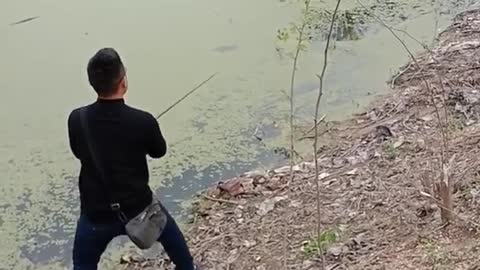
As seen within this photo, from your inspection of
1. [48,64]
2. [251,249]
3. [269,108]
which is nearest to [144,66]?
[48,64]

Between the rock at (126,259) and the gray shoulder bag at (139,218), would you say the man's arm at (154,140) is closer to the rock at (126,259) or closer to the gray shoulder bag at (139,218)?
the gray shoulder bag at (139,218)

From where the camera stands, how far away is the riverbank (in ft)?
10.3

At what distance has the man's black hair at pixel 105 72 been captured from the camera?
2500 mm

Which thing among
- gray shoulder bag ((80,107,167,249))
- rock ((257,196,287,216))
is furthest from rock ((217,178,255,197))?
gray shoulder bag ((80,107,167,249))

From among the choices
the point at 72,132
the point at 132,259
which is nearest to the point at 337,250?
the point at 132,259

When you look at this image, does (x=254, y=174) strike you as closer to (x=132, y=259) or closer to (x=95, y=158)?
(x=132, y=259)

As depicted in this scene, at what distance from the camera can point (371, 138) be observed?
4480mm

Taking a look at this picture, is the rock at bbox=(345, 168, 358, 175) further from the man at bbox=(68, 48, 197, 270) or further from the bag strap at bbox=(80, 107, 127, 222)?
the bag strap at bbox=(80, 107, 127, 222)

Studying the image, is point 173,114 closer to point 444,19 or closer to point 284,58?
point 284,58

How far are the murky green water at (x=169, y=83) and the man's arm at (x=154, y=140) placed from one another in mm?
1250

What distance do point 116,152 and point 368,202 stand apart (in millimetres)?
1417

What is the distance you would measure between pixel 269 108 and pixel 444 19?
2034 mm

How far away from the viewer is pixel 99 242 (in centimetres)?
272

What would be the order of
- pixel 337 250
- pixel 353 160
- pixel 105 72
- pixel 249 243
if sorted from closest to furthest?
pixel 105 72 < pixel 337 250 < pixel 249 243 < pixel 353 160
